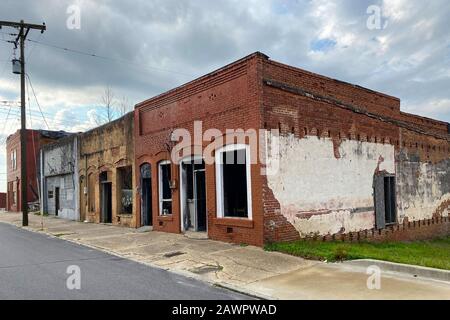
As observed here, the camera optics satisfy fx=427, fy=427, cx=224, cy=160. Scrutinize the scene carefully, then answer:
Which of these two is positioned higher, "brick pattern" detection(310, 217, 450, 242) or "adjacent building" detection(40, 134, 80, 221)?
"adjacent building" detection(40, 134, 80, 221)

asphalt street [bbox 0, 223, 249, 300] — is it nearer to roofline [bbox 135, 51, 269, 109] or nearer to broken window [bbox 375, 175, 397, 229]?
roofline [bbox 135, 51, 269, 109]

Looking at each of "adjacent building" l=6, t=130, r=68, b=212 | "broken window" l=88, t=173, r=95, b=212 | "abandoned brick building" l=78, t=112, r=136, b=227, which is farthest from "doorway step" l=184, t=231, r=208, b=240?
"adjacent building" l=6, t=130, r=68, b=212

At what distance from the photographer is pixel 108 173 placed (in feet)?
71.5

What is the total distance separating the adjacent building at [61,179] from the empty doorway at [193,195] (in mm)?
12187

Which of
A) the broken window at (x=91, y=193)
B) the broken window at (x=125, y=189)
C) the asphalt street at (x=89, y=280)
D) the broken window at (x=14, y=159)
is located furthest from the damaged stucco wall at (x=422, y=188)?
the broken window at (x=14, y=159)

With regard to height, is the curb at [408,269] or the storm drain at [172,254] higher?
the curb at [408,269]

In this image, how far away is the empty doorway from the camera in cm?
1516

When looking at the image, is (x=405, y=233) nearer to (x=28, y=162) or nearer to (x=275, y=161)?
(x=275, y=161)

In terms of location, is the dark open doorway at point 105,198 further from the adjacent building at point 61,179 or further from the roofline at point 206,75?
the roofline at point 206,75

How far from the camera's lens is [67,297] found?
7031mm

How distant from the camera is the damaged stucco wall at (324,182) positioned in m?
12.6

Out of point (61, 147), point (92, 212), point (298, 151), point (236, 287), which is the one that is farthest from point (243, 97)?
point (61, 147)

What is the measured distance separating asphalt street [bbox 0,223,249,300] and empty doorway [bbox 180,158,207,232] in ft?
12.6

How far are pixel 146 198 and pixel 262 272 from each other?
413 inches
